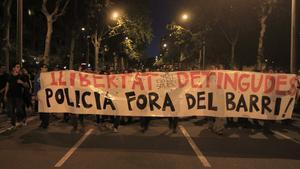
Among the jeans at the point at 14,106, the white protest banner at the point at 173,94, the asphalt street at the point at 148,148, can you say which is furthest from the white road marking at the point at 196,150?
the jeans at the point at 14,106

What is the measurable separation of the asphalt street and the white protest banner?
61 centimetres

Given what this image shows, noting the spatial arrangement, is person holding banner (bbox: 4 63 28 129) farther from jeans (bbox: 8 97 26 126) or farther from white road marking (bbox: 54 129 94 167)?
white road marking (bbox: 54 129 94 167)

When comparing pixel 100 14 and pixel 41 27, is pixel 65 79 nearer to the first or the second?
pixel 100 14

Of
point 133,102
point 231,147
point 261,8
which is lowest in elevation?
point 231,147

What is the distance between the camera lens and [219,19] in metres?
47.4

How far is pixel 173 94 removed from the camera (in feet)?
45.1

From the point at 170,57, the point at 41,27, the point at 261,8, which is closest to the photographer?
the point at 261,8

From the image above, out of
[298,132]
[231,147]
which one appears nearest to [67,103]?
[231,147]

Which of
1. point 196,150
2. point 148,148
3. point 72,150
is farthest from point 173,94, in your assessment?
point 72,150

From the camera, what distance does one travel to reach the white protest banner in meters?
13.6

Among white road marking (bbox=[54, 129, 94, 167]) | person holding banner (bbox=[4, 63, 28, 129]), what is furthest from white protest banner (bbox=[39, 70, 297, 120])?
Result: white road marking (bbox=[54, 129, 94, 167])

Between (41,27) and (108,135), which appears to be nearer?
(108,135)

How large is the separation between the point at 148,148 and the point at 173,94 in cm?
273

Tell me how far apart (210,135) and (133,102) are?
2.15 metres
